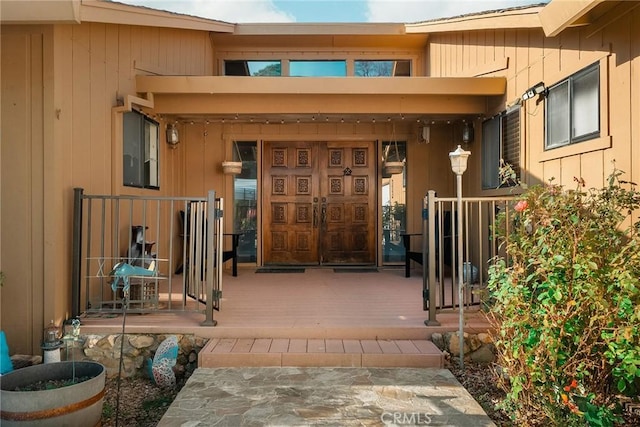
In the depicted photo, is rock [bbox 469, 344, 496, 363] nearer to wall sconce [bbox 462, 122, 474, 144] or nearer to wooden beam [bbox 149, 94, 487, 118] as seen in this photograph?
wooden beam [bbox 149, 94, 487, 118]

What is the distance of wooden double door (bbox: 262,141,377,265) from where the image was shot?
6.72 m

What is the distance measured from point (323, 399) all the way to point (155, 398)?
1380 mm

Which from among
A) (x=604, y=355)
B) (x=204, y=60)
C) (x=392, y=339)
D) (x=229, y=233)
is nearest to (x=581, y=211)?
(x=604, y=355)

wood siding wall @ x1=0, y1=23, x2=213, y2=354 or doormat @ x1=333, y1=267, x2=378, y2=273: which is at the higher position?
wood siding wall @ x1=0, y1=23, x2=213, y2=354

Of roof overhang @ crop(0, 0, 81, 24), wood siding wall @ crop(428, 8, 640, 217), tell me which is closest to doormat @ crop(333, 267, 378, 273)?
wood siding wall @ crop(428, 8, 640, 217)

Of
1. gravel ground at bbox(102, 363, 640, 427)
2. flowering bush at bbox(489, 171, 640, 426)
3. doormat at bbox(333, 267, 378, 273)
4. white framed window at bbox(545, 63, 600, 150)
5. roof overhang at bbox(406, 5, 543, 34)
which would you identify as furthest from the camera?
doormat at bbox(333, 267, 378, 273)

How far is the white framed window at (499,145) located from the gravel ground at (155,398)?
1994 millimetres

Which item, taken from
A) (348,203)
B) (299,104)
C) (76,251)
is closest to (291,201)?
(348,203)

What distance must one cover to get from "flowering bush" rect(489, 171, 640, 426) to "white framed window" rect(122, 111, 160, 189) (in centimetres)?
384

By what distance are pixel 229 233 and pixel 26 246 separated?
325cm

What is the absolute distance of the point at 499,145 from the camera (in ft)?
16.2

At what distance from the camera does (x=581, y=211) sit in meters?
2.58

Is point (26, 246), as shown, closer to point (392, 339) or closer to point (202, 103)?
point (202, 103)

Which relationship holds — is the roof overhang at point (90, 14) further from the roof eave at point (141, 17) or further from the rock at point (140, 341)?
the rock at point (140, 341)
